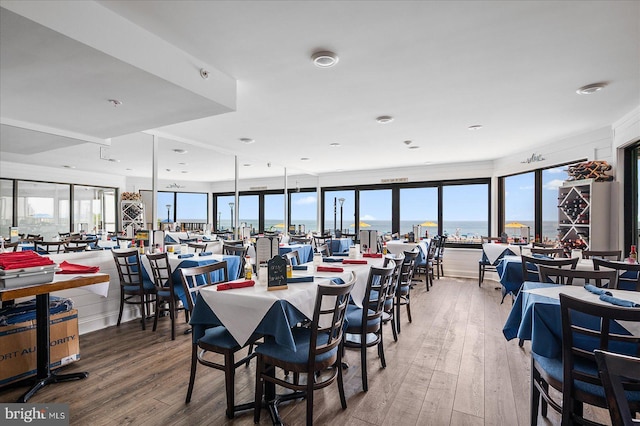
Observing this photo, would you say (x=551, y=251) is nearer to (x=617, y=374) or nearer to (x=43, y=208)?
(x=617, y=374)

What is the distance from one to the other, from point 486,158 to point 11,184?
889 cm

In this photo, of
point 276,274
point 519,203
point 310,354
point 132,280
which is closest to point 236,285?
point 276,274

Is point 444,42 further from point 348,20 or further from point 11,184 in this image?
point 11,184

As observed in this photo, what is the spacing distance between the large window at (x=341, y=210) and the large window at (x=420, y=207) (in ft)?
5.13

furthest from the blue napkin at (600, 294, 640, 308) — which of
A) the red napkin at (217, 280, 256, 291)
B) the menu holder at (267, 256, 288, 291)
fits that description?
the red napkin at (217, 280, 256, 291)

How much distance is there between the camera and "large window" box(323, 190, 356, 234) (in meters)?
10.1

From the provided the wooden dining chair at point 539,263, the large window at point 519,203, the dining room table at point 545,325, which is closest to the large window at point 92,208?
the dining room table at point 545,325

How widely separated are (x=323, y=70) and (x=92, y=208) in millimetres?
6664

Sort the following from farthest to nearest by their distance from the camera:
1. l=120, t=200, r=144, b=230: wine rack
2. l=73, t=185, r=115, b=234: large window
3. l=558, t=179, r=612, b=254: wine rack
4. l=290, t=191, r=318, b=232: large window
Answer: l=290, t=191, r=318, b=232: large window
l=120, t=200, r=144, b=230: wine rack
l=73, t=185, r=115, b=234: large window
l=558, t=179, r=612, b=254: wine rack

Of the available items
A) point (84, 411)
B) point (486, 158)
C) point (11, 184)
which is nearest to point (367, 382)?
point (84, 411)

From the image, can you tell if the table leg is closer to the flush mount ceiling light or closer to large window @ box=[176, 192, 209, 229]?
the flush mount ceiling light

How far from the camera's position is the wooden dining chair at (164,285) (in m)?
3.67

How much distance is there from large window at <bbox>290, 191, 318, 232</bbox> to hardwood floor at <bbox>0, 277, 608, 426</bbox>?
7398mm

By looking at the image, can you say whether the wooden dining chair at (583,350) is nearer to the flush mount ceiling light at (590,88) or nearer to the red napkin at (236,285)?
the red napkin at (236,285)
